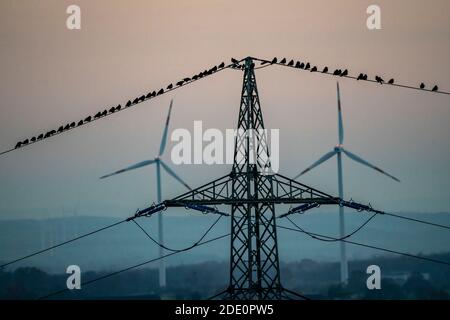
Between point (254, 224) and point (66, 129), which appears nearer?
point (254, 224)
